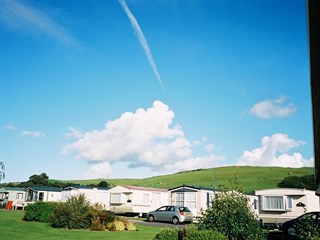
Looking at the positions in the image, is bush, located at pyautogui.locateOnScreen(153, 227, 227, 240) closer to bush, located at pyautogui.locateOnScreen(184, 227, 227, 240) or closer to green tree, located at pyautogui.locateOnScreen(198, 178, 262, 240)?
bush, located at pyautogui.locateOnScreen(184, 227, 227, 240)

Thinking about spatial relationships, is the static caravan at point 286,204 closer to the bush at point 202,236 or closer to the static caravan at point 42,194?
the bush at point 202,236

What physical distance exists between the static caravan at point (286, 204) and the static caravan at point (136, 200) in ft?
43.2

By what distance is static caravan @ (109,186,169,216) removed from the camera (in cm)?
3741

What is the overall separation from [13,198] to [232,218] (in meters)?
49.1

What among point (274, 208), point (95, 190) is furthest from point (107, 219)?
point (95, 190)

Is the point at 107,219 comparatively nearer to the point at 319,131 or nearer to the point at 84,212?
the point at 84,212

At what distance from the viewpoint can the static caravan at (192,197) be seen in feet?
111

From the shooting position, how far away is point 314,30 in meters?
2.19

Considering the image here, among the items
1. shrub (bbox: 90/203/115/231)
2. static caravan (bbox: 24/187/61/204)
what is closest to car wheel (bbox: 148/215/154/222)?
shrub (bbox: 90/203/115/231)

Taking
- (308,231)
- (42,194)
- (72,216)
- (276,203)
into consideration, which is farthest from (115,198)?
(308,231)

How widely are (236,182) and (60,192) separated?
141 ft

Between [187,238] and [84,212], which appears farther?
[84,212]

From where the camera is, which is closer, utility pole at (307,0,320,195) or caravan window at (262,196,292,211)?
utility pole at (307,0,320,195)

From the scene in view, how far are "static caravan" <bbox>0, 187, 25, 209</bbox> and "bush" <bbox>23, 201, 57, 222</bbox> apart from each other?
22.3m
